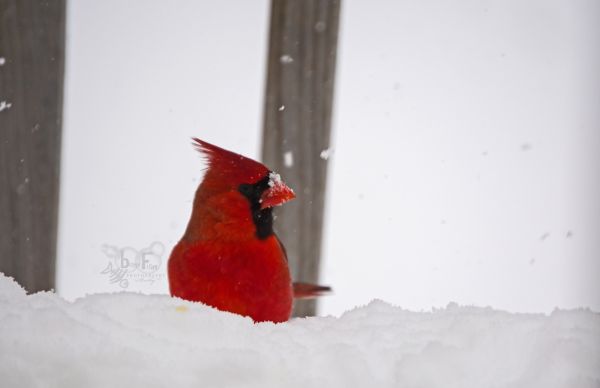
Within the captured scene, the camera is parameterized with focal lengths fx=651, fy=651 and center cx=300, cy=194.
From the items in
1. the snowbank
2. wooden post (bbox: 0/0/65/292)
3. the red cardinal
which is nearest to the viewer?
the snowbank

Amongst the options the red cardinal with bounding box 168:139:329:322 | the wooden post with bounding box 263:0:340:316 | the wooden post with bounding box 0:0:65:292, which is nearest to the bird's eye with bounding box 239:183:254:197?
the red cardinal with bounding box 168:139:329:322

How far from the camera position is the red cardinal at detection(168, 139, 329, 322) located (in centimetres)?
83

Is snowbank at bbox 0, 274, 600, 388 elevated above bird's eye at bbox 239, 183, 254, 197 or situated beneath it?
situated beneath

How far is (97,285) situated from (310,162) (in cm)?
37

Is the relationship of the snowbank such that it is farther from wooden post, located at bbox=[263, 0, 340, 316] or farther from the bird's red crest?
wooden post, located at bbox=[263, 0, 340, 316]

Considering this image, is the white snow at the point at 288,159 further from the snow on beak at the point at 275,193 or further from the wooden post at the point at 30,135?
the wooden post at the point at 30,135

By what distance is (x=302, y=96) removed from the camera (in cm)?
103

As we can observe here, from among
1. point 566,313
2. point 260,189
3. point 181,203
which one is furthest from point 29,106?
point 566,313

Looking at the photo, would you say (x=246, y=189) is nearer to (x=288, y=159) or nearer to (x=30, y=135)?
(x=288, y=159)

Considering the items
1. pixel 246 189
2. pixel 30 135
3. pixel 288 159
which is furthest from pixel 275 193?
pixel 30 135

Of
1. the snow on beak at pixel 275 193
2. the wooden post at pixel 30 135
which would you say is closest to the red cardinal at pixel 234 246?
the snow on beak at pixel 275 193

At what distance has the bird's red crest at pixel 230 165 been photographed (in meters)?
0.86

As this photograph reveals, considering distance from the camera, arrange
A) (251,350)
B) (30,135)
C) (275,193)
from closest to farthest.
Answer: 1. (251,350)
2. (275,193)
3. (30,135)

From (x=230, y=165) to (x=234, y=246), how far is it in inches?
4.3
